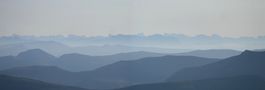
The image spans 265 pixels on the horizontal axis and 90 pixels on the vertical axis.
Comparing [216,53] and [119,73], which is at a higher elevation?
[216,53]

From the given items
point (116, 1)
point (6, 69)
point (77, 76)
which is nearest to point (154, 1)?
point (116, 1)

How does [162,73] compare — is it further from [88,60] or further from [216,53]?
[88,60]

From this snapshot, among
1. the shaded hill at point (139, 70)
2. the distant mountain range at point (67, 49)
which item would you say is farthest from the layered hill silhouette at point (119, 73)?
the distant mountain range at point (67, 49)

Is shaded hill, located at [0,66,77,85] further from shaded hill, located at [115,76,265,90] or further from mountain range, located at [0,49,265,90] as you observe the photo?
shaded hill, located at [115,76,265,90]

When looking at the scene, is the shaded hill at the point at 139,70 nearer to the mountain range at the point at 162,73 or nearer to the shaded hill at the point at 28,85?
the mountain range at the point at 162,73

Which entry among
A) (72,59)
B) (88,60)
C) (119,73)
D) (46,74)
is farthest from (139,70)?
(46,74)

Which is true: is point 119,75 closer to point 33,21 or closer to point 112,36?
point 112,36

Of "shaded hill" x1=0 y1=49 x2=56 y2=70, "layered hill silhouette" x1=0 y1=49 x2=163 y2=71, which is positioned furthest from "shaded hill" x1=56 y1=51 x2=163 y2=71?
"shaded hill" x1=0 y1=49 x2=56 y2=70
